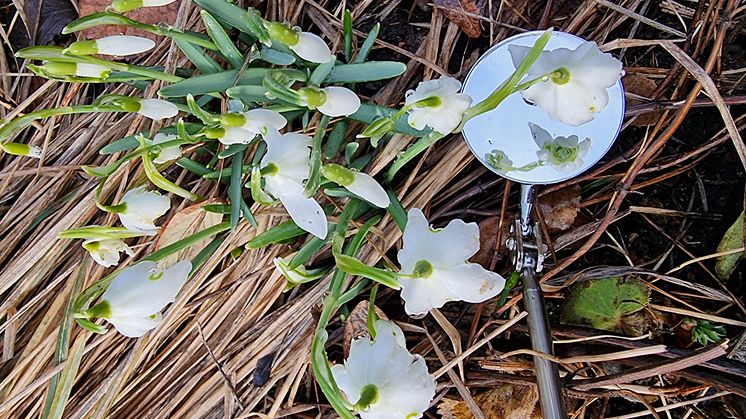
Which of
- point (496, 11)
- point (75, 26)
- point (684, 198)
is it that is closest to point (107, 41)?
point (75, 26)

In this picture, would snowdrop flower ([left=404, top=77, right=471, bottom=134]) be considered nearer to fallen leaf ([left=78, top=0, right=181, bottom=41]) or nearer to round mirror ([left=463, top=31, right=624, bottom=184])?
round mirror ([left=463, top=31, right=624, bottom=184])

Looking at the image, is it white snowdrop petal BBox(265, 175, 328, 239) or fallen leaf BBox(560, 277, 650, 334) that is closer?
white snowdrop petal BBox(265, 175, 328, 239)

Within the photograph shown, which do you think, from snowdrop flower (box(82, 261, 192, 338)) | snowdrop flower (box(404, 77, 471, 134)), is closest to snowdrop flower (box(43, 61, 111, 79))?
snowdrop flower (box(82, 261, 192, 338))

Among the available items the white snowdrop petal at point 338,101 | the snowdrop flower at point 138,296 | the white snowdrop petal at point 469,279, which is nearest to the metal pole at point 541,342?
the white snowdrop petal at point 469,279

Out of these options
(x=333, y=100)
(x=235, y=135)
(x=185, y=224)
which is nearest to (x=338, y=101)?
(x=333, y=100)

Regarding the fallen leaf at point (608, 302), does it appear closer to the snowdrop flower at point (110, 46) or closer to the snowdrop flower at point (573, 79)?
the snowdrop flower at point (573, 79)

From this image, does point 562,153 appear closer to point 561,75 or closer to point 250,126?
point 561,75
